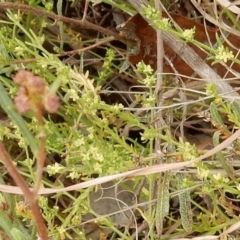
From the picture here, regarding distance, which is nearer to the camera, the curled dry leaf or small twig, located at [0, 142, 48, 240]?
small twig, located at [0, 142, 48, 240]

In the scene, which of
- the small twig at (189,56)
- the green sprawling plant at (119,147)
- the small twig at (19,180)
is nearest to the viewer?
the small twig at (19,180)

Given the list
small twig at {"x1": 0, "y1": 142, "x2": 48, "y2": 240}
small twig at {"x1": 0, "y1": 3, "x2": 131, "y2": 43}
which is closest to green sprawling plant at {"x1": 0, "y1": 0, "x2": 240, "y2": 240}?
small twig at {"x1": 0, "y1": 3, "x2": 131, "y2": 43}

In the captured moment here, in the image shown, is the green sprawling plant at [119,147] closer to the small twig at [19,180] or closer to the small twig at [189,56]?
the small twig at [189,56]

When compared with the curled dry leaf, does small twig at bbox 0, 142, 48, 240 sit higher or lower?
higher

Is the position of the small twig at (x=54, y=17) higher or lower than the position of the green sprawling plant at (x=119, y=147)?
higher

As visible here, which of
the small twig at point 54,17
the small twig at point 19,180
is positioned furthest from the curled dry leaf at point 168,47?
the small twig at point 19,180

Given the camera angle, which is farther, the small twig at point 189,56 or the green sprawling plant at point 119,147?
the small twig at point 189,56

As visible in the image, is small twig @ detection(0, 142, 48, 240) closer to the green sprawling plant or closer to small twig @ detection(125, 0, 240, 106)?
the green sprawling plant

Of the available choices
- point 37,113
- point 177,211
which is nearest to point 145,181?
point 177,211

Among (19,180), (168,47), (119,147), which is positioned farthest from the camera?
(168,47)

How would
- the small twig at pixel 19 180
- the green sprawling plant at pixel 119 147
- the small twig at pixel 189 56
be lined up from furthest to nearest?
the small twig at pixel 189 56 < the green sprawling plant at pixel 119 147 < the small twig at pixel 19 180

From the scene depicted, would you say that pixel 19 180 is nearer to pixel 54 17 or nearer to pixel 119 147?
pixel 119 147

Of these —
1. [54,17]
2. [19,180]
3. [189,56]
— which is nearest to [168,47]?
[189,56]
